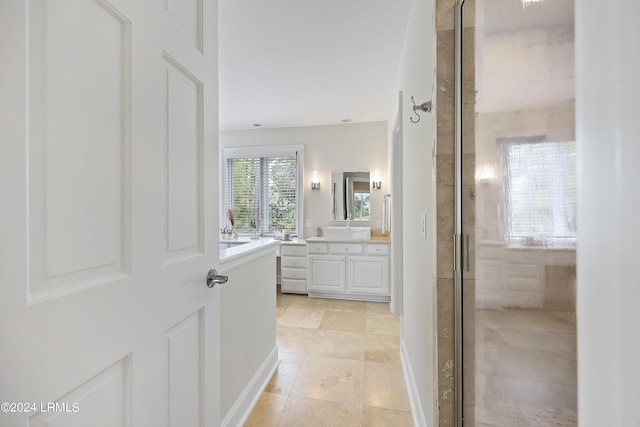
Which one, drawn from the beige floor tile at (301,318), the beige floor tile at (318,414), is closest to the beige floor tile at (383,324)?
the beige floor tile at (301,318)

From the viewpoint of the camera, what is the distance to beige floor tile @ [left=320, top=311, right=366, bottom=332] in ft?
9.32

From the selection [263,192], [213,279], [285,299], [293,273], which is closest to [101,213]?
[213,279]

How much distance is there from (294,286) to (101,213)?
3581 millimetres

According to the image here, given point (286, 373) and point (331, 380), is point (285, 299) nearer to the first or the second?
point (286, 373)

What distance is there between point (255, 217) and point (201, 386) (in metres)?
3.77

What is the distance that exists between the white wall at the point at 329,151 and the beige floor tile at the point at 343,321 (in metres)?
1.51

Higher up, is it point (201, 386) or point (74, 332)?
point (74, 332)

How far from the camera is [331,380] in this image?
1.96m

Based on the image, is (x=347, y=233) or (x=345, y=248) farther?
(x=347, y=233)

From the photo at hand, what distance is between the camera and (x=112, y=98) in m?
0.62

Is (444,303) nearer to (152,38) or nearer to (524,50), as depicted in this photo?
(524,50)

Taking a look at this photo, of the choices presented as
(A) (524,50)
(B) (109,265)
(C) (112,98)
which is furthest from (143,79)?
(A) (524,50)

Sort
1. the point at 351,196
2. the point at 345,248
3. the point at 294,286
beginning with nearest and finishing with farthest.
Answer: the point at 345,248, the point at 294,286, the point at 351,196

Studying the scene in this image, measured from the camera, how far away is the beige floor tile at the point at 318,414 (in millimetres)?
1567
